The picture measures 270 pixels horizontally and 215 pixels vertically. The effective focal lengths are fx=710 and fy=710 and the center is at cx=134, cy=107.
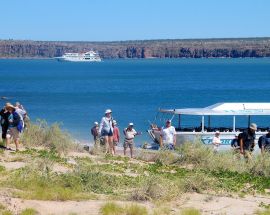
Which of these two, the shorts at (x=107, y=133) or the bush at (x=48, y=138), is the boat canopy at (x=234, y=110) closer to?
the shorts at (x=107, y=133)

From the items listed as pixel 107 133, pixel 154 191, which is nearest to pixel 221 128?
pixel 107 133

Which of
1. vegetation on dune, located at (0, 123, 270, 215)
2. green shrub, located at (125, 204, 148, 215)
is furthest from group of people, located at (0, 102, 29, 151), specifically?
green shrub, located at (125, 204, 148, 215)

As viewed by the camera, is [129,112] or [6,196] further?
[129,112]

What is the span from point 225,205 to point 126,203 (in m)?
1.80

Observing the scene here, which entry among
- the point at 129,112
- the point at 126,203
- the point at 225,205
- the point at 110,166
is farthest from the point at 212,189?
the point at 129,112

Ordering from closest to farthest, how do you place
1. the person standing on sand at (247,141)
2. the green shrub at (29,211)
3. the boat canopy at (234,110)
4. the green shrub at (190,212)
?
the green shrub at (29,211), the green shrub at (190,212), the person standing on sand at (247,141), the boat canopy at (234,110)

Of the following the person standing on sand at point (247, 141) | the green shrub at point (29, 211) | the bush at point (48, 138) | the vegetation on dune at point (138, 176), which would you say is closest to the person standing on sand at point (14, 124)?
the vegetation on dune at point (138, 176)

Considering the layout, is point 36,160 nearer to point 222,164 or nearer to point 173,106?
point 222,164

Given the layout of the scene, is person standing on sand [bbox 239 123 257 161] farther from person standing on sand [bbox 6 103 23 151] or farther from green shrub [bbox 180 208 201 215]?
green shrub [bbox 180 208 201 215]

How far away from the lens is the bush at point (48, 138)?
19450 mm

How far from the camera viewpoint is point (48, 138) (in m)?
20.2

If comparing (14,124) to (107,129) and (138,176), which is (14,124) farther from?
(138,176)

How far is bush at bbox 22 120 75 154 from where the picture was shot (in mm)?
19450

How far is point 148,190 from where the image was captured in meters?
12.6
